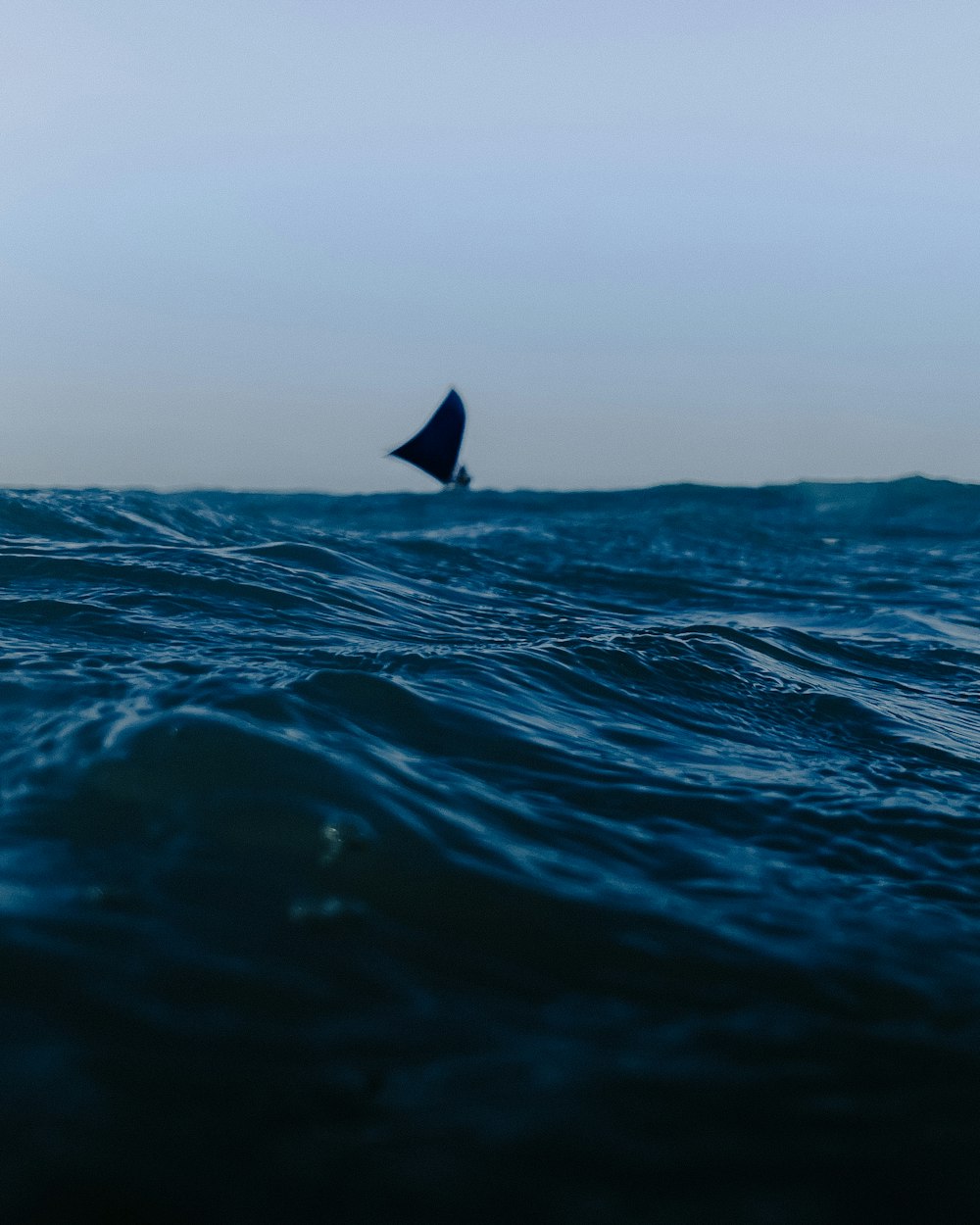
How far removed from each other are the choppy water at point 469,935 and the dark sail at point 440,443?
14870 millimetres

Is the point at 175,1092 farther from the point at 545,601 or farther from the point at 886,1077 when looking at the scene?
the point at 545,601

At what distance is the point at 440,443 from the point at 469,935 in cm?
1880

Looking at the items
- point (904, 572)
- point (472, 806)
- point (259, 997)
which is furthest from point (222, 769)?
point (904, 572)

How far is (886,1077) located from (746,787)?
1.88 meters

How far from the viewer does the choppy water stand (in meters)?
2.05

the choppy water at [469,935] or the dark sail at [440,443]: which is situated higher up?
the dark sail at [440,443]

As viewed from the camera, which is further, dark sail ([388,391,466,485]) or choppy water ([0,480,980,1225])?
dark sail ([388,391,466,485])

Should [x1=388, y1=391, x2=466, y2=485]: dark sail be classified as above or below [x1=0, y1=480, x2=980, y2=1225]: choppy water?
above

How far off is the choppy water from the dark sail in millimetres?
14870

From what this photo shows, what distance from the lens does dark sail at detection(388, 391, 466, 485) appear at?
68.2 ft

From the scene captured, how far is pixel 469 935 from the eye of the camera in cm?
284

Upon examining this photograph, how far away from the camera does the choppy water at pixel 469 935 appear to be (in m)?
2.05

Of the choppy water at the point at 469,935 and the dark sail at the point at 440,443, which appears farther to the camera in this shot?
the dark sail at the point at 440,443

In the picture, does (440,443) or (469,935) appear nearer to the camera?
(469,935)
